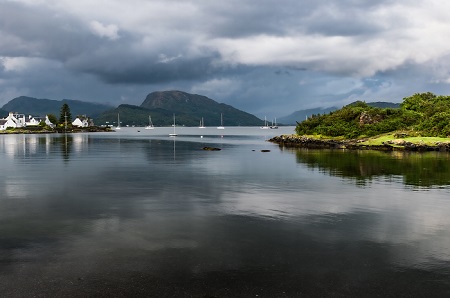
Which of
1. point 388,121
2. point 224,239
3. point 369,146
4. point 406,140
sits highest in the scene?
point 388,121

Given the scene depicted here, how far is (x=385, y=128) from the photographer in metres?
128

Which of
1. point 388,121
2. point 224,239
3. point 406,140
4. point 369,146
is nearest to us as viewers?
point 224,239

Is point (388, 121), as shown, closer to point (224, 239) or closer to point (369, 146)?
point (369, 146)

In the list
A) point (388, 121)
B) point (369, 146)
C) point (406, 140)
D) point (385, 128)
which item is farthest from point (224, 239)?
point (388, 121)

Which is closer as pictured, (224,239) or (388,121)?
(224,239)

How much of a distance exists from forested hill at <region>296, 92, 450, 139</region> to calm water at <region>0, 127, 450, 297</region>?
278 feet

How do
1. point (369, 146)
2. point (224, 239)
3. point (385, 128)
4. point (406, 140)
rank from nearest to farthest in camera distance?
point (224, 239)
point (406, 140)
point (369, 146)
point (385, 128)

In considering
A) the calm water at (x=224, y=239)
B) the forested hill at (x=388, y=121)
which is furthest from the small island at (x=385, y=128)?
the calm water at (x=224, y=239)

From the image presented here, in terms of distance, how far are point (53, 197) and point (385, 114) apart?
127317mm

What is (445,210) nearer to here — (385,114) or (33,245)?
(33,245)

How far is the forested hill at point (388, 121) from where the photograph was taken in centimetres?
11750

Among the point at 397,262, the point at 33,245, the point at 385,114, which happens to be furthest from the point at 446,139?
the point at 33,245

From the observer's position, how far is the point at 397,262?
60.7 ft

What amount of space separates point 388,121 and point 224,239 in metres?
124
